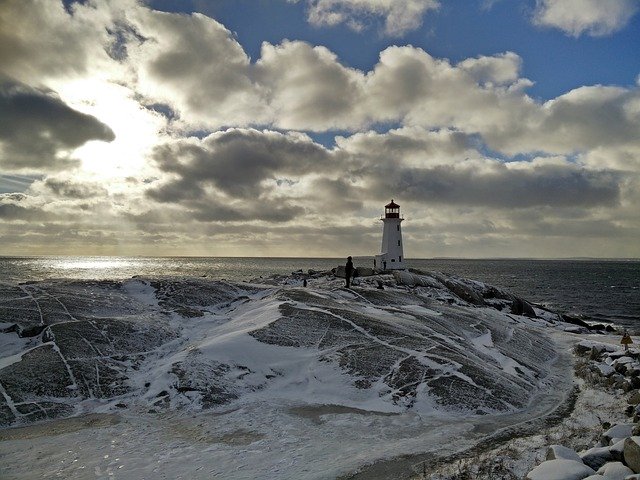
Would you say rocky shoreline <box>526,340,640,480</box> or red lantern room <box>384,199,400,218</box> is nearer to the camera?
rocky shoreline <box>526,340,640,480</box>

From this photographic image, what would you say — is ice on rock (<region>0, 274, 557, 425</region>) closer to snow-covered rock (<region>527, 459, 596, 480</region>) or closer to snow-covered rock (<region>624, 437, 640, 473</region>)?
→ snow-covered rock (<region>527, 459, 596, 480</region>)

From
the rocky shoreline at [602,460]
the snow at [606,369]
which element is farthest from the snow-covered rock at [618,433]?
the snow at [606,369]

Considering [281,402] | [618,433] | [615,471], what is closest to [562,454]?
[615,471]

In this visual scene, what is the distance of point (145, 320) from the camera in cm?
2309

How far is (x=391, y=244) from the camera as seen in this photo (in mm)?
62844

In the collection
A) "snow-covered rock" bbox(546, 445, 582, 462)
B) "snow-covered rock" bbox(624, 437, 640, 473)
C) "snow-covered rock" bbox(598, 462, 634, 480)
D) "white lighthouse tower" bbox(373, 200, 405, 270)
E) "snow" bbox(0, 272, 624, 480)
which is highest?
"white lighthouse tower" bbox(373, 200, 405, 270)

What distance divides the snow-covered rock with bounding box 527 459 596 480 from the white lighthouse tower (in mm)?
53522

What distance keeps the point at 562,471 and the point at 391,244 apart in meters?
55.0

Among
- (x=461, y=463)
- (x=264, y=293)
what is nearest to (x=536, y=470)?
(x=461, y=463)

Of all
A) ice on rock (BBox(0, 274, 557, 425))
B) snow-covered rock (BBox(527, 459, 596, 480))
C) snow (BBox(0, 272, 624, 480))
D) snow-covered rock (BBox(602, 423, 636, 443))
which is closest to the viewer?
snow-covered rock (BBox(527, 459, 596, 480))

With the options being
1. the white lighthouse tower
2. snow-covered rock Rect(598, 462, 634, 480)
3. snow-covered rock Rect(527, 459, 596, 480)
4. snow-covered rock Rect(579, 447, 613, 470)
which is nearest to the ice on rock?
snow-covered rock Rect(579, 447, 613, 470)

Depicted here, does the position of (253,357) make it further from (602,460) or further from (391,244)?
(391,244)

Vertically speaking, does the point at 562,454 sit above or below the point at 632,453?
below

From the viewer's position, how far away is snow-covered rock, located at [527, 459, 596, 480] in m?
8.18
